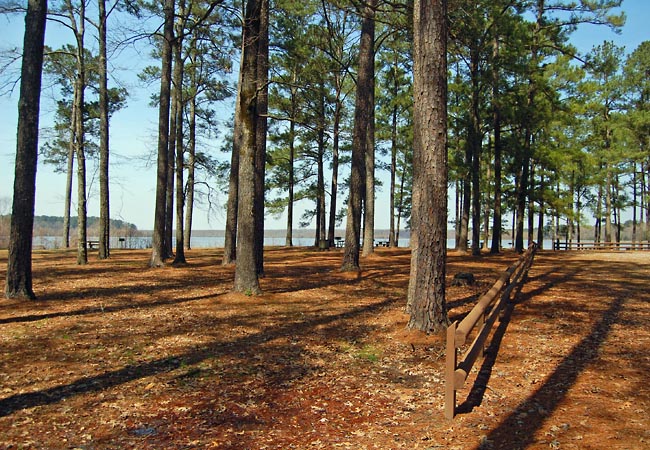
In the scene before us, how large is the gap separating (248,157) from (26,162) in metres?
4.31

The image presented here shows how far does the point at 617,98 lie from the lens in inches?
1277

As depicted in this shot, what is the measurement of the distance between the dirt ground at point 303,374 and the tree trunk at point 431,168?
0.59 m

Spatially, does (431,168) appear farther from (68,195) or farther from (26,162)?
(68,195)

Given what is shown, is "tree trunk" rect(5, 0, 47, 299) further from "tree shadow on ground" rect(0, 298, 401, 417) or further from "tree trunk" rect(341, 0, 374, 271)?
"tree trunk" rect(341, 0, 374, 271)

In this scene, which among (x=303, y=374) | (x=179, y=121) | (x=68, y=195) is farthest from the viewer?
(x=68, y=195)

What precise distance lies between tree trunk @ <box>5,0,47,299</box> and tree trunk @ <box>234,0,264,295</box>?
13.2 ft

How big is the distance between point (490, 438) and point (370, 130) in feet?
53.6

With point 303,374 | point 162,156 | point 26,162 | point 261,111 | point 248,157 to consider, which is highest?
point 261,111

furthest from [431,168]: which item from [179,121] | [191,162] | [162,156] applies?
[191,162]

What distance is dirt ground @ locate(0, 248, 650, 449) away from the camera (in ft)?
12.6

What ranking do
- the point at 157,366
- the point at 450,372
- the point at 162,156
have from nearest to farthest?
1. the point at 450,372
2. the point at 157,366
3. the point at 162,156

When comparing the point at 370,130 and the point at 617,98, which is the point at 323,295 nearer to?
the point at 370,130

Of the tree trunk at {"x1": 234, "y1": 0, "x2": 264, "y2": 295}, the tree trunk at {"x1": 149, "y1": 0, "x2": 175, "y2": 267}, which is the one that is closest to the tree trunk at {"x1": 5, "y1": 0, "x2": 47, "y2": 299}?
the tree trunk at {"x1": 234, "y1": 0, "x2": 264, "y2": 295}

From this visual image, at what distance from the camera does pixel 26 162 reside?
27.7 feet
